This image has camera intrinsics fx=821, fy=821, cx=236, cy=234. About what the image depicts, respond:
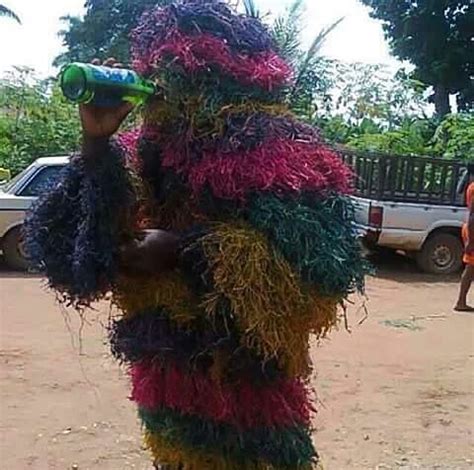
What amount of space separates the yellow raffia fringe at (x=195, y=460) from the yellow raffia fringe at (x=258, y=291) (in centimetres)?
33

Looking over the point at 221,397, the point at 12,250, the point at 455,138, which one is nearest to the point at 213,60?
the point at 221,397

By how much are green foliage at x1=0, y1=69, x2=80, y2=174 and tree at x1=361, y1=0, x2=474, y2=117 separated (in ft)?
26.3

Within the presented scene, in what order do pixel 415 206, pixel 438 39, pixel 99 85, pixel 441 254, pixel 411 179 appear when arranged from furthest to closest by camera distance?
pixel 438 39 < pixel 441 254 < pixel 411 179 < pixel 415 206 < pixel 99 85

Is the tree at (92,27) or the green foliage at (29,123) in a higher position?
the tree at (92,27)

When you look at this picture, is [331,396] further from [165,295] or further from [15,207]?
[15,207]

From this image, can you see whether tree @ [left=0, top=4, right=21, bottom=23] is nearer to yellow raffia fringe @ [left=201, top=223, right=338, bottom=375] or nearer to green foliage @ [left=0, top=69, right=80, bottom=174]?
green foliage @ [left=0, top=69, right=80, bottom=174]

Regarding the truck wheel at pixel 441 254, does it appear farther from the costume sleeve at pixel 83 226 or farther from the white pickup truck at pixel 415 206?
the costume sleeve at pixel 83 226

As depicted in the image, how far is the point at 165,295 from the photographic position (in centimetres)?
178

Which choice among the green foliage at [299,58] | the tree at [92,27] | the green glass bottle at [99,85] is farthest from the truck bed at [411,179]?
the tree at [92,27]

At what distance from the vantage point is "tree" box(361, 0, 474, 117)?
19266 millimetres

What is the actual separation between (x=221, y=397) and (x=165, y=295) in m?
0.26

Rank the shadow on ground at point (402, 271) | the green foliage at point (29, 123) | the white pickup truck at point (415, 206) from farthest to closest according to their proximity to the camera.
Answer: the green foliage at point (29, 123)
the shadow on ground at point (402, 271)
the white pickup truck at point (415, 206)

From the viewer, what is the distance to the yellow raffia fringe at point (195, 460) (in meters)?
1.86

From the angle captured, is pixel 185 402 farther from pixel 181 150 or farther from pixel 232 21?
pixel 232 21
